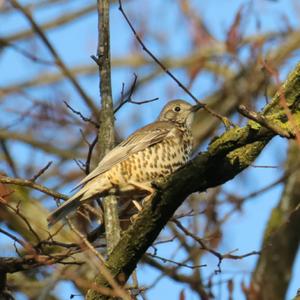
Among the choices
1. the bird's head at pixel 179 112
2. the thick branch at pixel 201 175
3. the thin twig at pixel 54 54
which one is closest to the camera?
the thick branch at pixel 201 175

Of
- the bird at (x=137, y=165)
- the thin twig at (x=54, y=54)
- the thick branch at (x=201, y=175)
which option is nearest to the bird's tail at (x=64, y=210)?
the bird at (x=137, y=165)

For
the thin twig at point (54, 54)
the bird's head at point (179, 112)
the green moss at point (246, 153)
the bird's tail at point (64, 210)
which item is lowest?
the green moss at point (246, 153)

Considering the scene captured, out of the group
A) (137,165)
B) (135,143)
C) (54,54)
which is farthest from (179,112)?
(54,54)

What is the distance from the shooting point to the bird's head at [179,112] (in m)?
7.48

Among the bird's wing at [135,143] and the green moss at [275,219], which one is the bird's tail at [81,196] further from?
the green moss at [275,219]

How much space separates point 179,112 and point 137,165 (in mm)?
1334

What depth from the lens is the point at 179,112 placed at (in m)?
7.59

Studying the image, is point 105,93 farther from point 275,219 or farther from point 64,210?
point 275,219

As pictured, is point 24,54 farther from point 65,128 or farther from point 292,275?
point 292,275

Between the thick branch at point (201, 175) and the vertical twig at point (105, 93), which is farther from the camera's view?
the vertical twig at point (105, 93)

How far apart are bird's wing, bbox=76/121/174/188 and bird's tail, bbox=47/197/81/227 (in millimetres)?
156

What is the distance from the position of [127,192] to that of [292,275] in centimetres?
240

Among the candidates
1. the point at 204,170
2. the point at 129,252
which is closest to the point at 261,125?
the point at 204,170

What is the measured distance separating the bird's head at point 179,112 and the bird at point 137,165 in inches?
13.5
